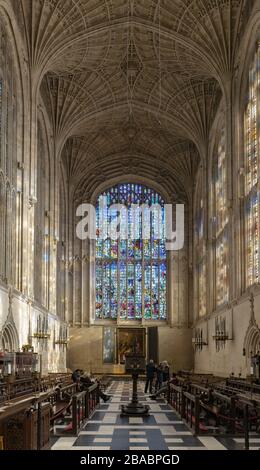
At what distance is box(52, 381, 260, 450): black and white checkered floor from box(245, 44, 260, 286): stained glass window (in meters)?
12.2

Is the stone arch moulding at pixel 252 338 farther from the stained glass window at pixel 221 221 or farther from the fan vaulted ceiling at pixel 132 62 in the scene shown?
the fan vaulted ceiling at pixel 132 62

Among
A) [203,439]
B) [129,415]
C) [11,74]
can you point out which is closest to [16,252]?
[11,74]

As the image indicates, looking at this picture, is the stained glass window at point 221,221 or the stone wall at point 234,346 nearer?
the stone wall at point 234,346

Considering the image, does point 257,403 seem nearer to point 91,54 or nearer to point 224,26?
point 224,26

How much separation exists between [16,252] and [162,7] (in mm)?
14475

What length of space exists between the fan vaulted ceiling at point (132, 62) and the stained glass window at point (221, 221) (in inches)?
128

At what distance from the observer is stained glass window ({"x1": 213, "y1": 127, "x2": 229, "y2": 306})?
37625mm

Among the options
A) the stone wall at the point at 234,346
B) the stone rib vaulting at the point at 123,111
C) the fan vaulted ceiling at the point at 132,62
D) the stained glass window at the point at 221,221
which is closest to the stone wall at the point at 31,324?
the stone rib vaulting at the point at 123,111

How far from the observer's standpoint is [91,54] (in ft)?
121

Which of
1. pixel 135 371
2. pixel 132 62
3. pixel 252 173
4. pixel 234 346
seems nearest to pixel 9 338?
pixel 135 371

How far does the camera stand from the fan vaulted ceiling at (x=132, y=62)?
107ft

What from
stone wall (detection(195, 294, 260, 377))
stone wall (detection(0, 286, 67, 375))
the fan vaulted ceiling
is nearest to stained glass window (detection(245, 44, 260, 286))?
stone wall (detection(195, 294, 260, 377))

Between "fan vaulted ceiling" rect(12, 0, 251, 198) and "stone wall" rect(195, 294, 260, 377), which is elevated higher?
"fan vaulted ceiling" rect(12, 0, 251, 198)

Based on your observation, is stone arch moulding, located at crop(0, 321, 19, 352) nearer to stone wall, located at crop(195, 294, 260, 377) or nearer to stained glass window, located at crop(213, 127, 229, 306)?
stone wall, located at crop(195, 294, 260, 377)
